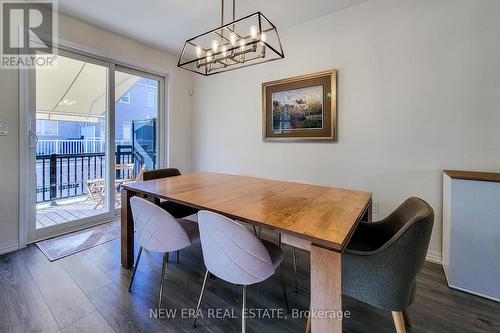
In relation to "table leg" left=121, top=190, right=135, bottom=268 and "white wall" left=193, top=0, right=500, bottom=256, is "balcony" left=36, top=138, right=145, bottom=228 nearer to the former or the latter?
"table leg" left=121, top=190, right=135, bottom=268

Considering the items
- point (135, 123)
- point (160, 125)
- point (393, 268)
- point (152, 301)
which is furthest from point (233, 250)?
point (160, 125)

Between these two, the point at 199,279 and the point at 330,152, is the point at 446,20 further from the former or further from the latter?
the point at 199,279

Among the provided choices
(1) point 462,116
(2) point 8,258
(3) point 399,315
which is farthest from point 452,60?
(2) point 8,258

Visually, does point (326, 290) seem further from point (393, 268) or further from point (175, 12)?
point (175, 12)

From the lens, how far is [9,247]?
7.75ft

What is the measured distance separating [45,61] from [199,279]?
3.00 m

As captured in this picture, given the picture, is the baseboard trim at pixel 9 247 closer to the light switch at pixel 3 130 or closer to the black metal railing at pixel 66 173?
the black metal railing at pixel 66 173

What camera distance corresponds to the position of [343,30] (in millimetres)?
2547

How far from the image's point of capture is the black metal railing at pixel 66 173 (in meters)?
2.81

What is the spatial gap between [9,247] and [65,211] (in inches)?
28.5

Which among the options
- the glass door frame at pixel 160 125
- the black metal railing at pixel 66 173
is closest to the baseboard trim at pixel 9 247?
the black metal railing at pixel 66 173

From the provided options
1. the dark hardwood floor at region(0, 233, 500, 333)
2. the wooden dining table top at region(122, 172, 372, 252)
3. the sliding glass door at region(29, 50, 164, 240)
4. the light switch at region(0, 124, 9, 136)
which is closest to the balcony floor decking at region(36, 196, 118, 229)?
the sliding glass door at region(29, 50, 164, 240)

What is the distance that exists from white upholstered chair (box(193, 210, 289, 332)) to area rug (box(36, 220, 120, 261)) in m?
1.99

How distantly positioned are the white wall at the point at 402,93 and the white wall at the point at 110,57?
1645 millimetres
